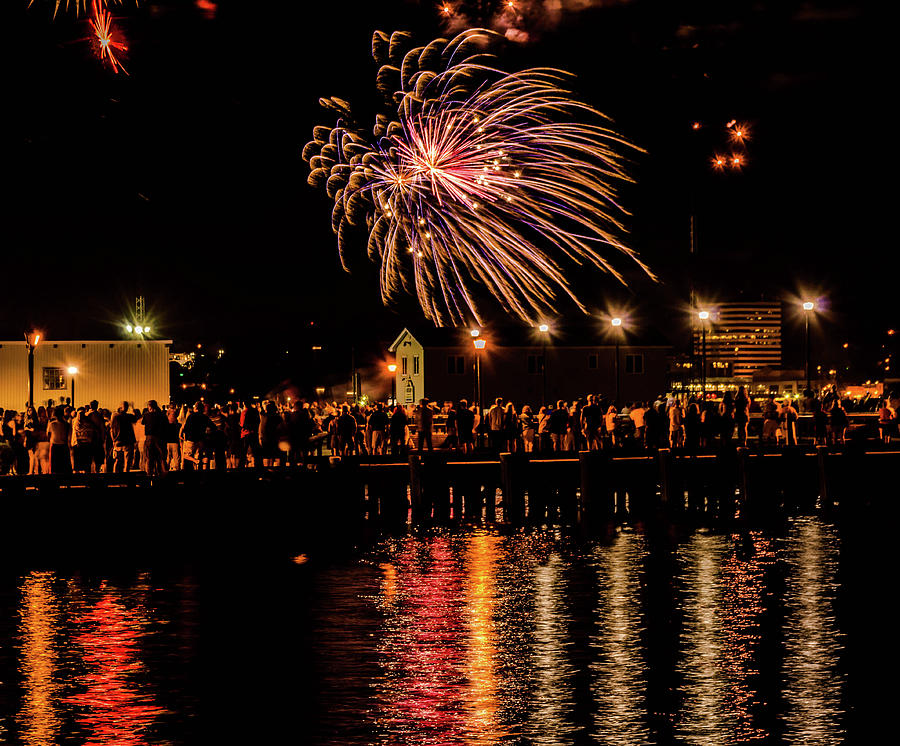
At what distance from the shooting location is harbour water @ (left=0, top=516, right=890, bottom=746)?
43.8ft

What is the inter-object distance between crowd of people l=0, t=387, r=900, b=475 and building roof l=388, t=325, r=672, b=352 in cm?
4478

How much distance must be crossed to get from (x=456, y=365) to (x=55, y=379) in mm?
35426

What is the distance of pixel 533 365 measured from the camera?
305 ft

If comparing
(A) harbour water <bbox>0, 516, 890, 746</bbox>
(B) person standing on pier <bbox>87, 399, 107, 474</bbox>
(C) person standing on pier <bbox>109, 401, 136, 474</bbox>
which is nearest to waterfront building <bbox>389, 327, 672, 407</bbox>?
(B) person standing on pier <bbox>87, 399, 107, 474</bbox>

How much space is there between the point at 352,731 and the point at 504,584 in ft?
31.3

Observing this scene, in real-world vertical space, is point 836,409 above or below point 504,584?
above

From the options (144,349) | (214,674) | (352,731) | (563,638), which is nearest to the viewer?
(352,731)

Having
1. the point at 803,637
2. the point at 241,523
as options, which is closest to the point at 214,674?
the point at 803,637

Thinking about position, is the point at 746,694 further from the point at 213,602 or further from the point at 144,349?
the point at 144,349

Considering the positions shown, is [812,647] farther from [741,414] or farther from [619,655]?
[741,414]

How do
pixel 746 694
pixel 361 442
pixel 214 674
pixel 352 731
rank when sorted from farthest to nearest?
pixel 361 442, pixel 214 674, pixel 746 694, pixel 352 731

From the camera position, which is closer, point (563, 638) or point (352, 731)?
point (352, 731)

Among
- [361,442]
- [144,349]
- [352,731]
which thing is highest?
[144,349]

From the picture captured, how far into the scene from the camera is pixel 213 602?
A: 2123cm
